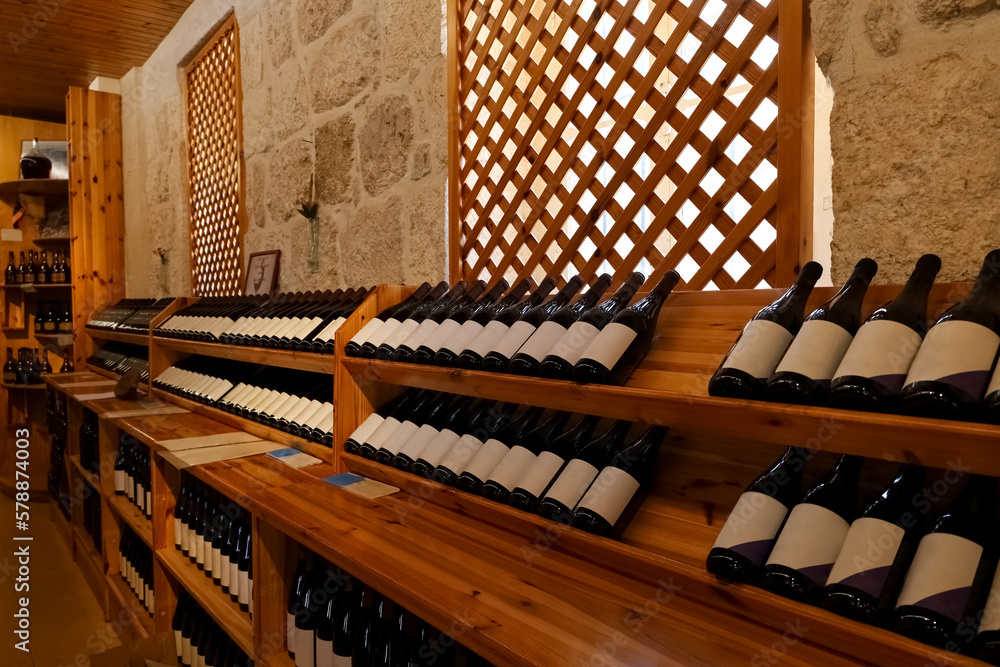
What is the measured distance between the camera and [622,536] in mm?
1068

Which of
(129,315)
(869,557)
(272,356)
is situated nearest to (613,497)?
(869,557)

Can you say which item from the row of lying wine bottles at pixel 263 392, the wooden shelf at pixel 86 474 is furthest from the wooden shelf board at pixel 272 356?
the wooden shelf at pixel 86 474

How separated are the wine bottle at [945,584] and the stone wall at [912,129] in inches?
19.6

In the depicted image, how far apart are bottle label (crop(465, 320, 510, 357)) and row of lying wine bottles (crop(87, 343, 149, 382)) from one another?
2.72 metres

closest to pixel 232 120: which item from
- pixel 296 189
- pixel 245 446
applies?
pixel 296 189

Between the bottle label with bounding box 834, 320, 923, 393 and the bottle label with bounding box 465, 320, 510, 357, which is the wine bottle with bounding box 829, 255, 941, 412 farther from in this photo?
the bottle label with bounding box 465, 320, 510, 357

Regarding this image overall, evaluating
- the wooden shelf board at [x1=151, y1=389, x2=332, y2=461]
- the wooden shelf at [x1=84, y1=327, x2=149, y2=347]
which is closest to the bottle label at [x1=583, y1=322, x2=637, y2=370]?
the wooden shelf board at [x1=151, y1=389, x2=332, y2=461]

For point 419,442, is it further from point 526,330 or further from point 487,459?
point 526,330

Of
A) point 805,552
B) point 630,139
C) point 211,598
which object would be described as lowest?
point 211,598

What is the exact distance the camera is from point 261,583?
146 centimetres

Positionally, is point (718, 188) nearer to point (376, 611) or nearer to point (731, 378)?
point (731, 378)

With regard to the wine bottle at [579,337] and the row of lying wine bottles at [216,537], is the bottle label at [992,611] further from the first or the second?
the row of lying wine bottles at [216,537]

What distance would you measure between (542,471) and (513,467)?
67mm

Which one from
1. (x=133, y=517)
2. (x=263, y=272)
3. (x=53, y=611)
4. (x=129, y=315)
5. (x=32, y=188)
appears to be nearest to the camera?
(x=133, y=517)
